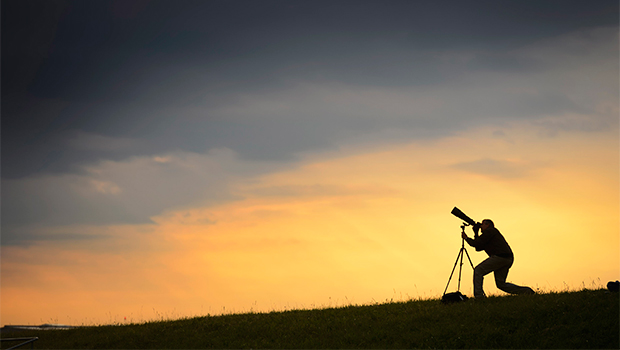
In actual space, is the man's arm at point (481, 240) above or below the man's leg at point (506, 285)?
above

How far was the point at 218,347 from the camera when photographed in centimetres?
1856

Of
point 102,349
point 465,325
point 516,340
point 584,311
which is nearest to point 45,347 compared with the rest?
point 102,349

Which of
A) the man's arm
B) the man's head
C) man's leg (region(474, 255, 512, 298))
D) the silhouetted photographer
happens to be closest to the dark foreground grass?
man's leg (region(474, 255, 512, 298))

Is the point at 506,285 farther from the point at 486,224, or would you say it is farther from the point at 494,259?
the point at 486,224

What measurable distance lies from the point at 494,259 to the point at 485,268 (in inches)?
19.2

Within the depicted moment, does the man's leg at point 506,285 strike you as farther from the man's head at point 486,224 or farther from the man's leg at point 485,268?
the man's head at point 486,224

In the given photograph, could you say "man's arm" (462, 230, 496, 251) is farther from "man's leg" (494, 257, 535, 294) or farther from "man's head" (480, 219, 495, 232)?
"man's leg" (494, 257, 535, 294)

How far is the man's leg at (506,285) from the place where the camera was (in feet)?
62.1

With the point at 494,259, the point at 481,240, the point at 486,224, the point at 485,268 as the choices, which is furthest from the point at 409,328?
the point at 486,224

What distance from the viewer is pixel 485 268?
61.3 feet

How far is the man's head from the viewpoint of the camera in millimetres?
19266

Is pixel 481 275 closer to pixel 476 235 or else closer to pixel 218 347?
pixel 476 235

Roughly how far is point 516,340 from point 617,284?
17.7 feet

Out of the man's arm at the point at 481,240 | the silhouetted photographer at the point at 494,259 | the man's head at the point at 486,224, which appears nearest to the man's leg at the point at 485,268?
the silhouetted photographer at the point at 494,259
